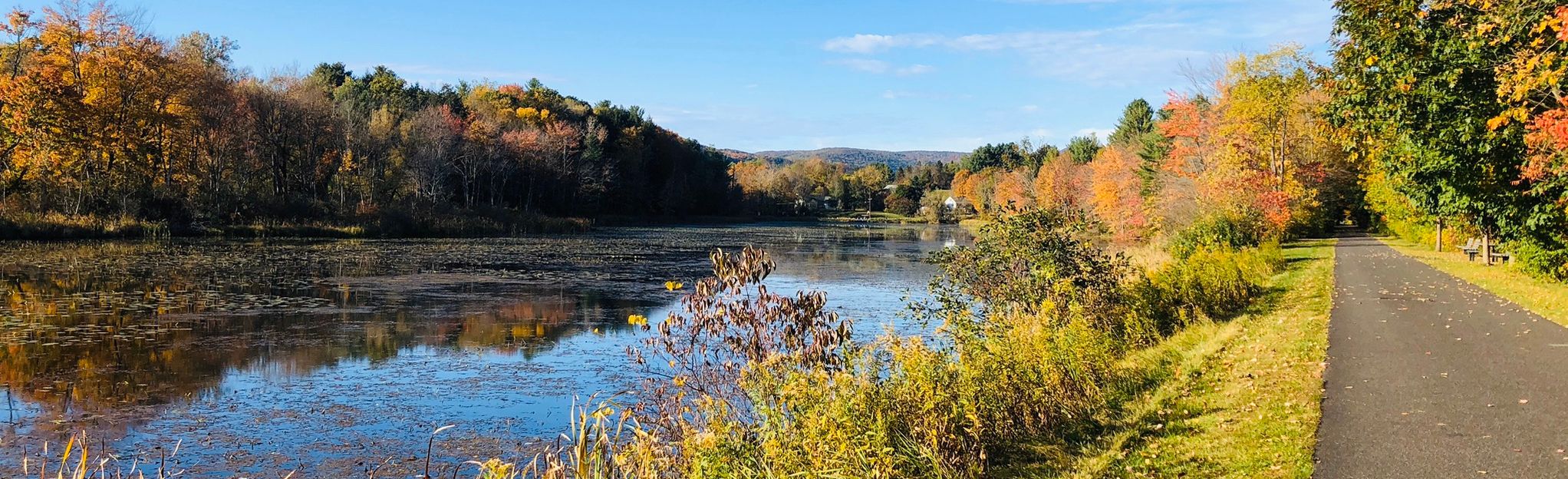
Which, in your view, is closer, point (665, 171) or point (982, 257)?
point (982, 257)

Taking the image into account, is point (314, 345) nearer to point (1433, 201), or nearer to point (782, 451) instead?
point (782, 451)

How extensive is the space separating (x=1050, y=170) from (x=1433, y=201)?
233ft

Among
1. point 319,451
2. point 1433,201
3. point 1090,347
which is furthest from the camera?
point 1433,201

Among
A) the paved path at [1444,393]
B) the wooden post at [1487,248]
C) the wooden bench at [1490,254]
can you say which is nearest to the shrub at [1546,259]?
the paved path at [1444,393]

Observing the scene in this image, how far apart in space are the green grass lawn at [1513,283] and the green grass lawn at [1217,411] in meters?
3.82

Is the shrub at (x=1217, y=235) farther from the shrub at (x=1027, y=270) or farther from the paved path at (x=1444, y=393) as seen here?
the shrub at (x=1027, y=270)

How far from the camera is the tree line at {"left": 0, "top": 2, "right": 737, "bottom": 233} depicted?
37094 millimetres

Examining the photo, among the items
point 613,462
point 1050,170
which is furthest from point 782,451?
point 1050,170

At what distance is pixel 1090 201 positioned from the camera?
6362cm

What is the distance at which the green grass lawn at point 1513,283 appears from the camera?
1450cm

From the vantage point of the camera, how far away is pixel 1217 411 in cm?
834

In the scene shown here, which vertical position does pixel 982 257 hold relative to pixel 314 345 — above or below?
above

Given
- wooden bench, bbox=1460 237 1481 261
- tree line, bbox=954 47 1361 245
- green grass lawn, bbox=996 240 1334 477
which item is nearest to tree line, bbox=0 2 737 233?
tree line, bbox=954 47 1361 245

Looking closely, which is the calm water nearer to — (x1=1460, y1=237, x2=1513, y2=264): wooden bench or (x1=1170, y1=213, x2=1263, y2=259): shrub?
(x1=1170, y1=213, x2=1263, y2=259): shrub
